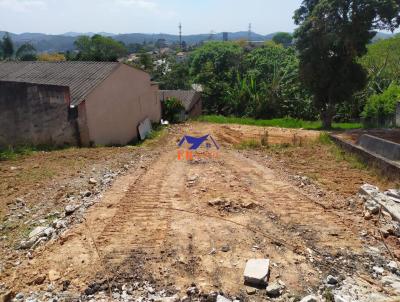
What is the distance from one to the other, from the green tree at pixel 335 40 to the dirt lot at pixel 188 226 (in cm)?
811

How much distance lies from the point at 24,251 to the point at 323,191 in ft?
19.4

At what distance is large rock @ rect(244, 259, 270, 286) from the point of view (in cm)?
465

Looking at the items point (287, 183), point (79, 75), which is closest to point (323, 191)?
point (287, 183)

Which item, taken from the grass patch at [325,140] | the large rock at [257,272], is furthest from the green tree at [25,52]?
the large rock at [257,272]

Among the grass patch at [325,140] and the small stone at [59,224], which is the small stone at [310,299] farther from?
the grass patch at [325,140]

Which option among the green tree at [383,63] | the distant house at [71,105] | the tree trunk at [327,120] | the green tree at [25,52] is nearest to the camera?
the distant house at [71,105]

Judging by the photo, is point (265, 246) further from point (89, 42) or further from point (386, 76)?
point (89, 42)

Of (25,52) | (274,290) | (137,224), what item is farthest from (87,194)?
(25,52)

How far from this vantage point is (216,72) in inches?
1432

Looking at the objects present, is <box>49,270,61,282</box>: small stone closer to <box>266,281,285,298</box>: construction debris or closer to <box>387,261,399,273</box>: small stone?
<box>266,281,285,298</box>: construction debris

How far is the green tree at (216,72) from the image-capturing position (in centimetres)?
3100

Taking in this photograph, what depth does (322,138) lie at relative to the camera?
13664 millimetres

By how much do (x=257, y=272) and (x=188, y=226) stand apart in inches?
67.1

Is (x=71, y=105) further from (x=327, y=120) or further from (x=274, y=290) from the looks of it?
→ (x=327, y=120)
